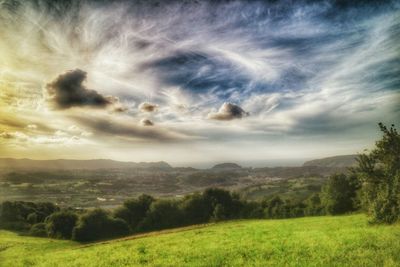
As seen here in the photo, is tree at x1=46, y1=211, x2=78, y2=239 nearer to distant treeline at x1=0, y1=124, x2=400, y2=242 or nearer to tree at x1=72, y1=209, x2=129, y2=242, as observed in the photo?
distant treeline at x1=0, y1=124, x2=400, y2=242

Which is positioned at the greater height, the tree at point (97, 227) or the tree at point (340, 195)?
the tree at point (340, 195)

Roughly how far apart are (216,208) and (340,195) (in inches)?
1574

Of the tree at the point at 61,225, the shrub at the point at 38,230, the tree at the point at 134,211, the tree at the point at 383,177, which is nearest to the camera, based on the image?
the tree at the point at 383,177

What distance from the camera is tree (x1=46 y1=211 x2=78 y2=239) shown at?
74.4m

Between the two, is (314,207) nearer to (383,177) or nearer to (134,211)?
(134,211)

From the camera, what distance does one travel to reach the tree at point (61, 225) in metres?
74.4

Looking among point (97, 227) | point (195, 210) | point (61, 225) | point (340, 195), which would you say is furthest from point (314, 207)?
point (61, 225)

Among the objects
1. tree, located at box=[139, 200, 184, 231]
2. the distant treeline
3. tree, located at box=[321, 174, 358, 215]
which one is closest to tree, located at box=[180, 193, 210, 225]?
the distant treeline

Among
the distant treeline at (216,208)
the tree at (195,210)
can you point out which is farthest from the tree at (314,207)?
the tree at (195,210)

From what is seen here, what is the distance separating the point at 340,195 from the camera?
67.3 meters

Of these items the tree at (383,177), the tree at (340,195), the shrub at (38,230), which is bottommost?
the shrub at (38,230)

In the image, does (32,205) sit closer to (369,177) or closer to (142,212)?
(142,212)

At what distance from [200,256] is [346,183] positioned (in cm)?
6142

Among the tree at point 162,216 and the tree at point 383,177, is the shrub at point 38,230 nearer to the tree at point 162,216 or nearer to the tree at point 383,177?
the tree at point 162,216
